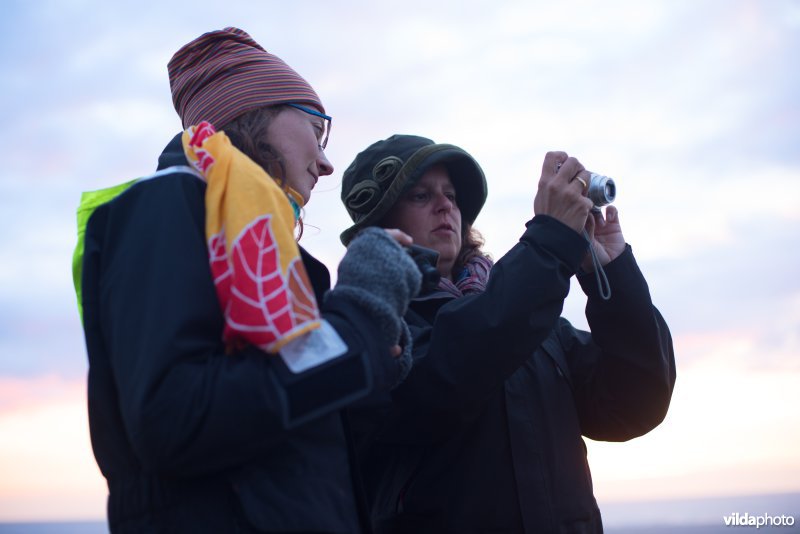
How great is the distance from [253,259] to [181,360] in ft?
0.79

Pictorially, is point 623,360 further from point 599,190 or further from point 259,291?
point 259,291

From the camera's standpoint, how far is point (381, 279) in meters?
1.83

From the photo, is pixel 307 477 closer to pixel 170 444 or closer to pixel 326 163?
pixel 170 444

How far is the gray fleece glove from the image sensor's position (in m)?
1.81

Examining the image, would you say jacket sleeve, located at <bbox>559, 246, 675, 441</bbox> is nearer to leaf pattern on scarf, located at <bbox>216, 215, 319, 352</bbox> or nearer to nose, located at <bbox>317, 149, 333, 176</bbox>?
nose, located at <bbox>317, 149, 333, 176</bbox>

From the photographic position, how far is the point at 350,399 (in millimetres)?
1658

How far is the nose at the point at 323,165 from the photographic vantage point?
2.45 metres

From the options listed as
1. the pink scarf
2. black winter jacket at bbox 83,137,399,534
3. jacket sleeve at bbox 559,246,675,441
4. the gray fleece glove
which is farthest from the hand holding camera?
black winter jacket at bbox 83,137,399,534

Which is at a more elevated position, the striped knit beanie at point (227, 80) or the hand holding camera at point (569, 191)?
the striped knit beanie at point (227, 80)

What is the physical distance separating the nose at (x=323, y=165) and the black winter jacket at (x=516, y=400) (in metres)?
0.58

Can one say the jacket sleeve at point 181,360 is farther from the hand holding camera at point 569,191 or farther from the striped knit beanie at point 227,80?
the hand holding camera at point 569,191

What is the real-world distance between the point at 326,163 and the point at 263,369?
1.02 meters

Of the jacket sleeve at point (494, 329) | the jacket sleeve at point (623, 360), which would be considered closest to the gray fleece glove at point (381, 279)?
the jacket sleeve at point (494, 329)

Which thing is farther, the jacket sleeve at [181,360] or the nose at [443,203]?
the nose at [443,203]
